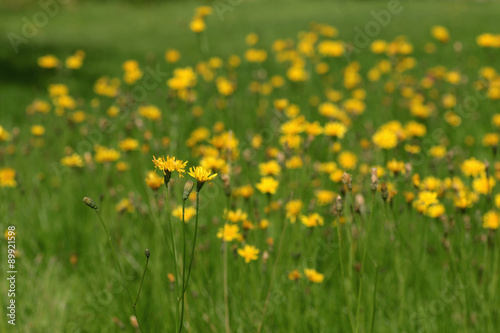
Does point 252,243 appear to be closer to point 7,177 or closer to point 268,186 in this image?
point 268,186

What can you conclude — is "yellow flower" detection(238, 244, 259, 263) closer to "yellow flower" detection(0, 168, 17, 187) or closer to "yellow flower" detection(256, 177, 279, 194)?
"yellow flower" detection(256, 177, 279, 194)

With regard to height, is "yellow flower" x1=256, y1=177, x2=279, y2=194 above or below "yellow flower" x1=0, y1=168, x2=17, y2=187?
above

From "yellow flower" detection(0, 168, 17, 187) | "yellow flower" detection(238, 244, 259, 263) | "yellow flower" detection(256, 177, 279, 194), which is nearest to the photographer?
"yellow flower" detection(238, 244, 259, 263)

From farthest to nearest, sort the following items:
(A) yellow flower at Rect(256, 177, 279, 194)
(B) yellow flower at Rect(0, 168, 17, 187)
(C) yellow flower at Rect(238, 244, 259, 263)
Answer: (B) yellow flower at Rect(0, 168, 17, 187) → (A) yellow flower at Rect(256, 177, 279, 194) → (C) yellow flower at Rect(238, 244, 259, 263)

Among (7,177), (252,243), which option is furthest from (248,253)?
(7,177)

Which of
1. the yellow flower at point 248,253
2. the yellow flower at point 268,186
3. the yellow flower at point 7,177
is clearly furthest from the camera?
the yellow flower at point 7,177

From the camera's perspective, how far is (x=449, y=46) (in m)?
6.64

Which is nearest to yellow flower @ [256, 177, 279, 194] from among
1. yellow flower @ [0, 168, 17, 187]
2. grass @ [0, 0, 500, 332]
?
grass @ [0, 0, 500, 332]

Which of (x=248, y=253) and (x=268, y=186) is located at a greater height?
(x=268, y=186)

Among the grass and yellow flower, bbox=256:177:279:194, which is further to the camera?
yellow flower, bbox=256:177:279:194

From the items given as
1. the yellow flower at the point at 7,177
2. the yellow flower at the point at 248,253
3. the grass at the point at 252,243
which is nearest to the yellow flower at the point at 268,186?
the grass at the point at 252,243

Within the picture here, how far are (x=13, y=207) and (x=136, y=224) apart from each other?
2.31ft

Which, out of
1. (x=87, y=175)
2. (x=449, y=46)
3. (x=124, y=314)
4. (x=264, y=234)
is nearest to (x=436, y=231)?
(x=264, y=234)

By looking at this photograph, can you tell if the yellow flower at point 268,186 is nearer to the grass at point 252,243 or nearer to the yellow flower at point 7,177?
the grass at point 252,243
